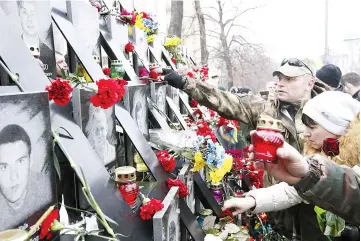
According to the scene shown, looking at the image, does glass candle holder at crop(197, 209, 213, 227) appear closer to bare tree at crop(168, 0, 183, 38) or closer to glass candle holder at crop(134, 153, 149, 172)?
glass candle holder at crop(134, 153, 149, 172)

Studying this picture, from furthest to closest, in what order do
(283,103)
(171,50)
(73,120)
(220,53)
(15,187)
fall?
(220,53), (171,50), (283,103), (73,120), (15,187)

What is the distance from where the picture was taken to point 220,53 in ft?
42.3

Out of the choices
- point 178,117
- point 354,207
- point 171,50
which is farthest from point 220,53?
point 354,207

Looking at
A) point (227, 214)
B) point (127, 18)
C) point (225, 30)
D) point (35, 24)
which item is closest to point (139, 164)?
point (227, 214)

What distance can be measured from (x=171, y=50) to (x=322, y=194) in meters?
3.56

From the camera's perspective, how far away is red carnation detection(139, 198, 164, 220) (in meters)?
1.52

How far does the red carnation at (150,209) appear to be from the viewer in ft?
4.98

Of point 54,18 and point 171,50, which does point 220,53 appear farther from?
point 54,18

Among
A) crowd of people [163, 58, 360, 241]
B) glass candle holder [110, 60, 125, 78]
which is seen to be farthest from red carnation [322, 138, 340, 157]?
glass candle holder [110, 60, 125, 78]

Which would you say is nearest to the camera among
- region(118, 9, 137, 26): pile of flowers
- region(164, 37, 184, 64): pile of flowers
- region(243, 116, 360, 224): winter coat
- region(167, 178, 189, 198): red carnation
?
region(243, 116, 360, 224): winter coat

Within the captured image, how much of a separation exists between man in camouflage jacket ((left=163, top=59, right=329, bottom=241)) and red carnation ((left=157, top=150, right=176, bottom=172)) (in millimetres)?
726

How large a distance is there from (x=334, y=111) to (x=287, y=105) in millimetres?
880

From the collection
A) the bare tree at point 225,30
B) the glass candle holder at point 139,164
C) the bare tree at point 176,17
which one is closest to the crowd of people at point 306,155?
the glass candle holder at point 139,164

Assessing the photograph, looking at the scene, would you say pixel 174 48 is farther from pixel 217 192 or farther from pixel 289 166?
pixel 289 166
